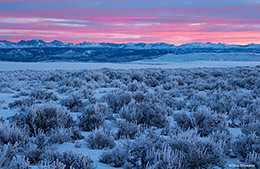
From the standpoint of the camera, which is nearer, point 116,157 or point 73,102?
point 116,157

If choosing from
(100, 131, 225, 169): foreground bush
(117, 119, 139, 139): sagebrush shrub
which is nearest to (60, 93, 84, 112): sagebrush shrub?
(117, 119, 139, 139): sagebrush shrub

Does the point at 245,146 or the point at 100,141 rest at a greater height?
the point at 245,146

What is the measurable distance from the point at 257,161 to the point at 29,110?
4493 mm

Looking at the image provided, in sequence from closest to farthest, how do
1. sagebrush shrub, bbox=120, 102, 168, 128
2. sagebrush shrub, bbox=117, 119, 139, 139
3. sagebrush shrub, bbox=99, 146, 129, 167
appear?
1. sagebrush shrub, bbox=99, 146, 129, 167
2. sagebrush shrub, bbox=117, 119, 139, 139
3. sagebrush shrub, bbox=120, 102, 168, 128

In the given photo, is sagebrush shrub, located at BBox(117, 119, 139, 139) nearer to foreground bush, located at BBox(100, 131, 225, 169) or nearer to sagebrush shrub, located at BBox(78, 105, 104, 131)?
sagebrush shrub, located at BBox(78, 105, 104, 131)

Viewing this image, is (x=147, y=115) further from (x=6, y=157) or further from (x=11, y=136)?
(x=6, y=157)

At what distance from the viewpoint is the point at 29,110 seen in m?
5.34

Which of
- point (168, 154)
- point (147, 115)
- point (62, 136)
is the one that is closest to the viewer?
point (168, 154)

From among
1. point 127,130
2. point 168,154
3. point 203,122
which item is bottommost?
point 127,130

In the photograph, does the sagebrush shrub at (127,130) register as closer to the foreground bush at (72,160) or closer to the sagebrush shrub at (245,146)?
the foreground bush at (72,160)

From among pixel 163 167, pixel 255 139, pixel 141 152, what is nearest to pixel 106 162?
pixel 141 152

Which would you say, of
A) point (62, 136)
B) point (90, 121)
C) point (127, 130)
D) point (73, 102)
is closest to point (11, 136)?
point (62, 136)

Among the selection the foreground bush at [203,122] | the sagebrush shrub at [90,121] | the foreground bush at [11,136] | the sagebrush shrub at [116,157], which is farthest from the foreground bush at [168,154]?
the sagebrush shrub at [90,121]

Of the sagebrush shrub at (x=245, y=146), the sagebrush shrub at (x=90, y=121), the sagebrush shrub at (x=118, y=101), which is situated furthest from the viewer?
the sagebrush shrub at (x=118, y=101)
